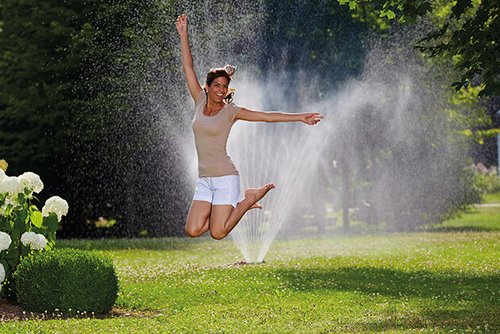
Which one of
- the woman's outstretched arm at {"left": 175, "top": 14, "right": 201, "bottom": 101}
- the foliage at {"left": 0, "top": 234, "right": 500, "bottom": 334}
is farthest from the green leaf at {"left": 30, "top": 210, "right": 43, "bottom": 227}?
the woman's outstretched arm at {"left": 175, "top": 14, "right": 201, "bottom": 101}

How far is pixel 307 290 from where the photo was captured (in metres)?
14.8

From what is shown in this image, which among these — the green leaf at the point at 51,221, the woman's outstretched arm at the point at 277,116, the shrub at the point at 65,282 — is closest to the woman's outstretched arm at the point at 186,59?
the woman's outstretched arm at the point at 277,116

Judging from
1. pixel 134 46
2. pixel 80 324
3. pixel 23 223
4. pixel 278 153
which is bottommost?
pixel 80 324

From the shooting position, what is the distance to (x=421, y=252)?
2141 centimetres

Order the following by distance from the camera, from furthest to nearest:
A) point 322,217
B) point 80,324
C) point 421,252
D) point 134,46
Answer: point 322,217
point 134,46
point 421,252
point 80,324

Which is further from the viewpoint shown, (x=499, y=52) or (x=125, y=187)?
(x=125, y=187)

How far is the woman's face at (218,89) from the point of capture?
898 cm

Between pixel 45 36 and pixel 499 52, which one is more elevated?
pixel 45 36

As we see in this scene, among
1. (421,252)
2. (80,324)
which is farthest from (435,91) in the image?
(80,324)

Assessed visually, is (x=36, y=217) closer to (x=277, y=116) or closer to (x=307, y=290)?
(x=307, y=290)

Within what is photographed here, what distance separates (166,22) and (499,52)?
598 inches

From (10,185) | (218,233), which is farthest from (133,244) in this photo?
(218,233)

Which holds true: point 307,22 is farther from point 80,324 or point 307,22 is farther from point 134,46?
point 80,324

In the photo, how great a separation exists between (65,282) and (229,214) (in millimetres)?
4041
